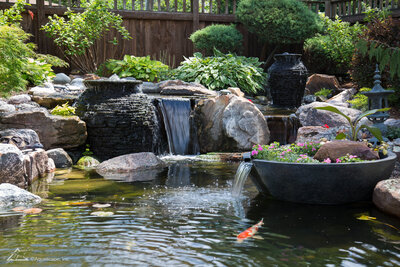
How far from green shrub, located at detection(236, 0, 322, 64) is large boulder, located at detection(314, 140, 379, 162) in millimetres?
8472

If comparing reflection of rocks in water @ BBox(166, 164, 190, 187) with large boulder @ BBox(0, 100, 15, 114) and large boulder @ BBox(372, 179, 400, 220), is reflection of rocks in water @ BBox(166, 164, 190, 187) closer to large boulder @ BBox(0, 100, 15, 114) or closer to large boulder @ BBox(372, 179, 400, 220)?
large boulder @ BBox(372, 179, 400, 220)

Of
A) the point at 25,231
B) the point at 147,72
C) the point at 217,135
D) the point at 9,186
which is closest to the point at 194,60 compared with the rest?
the point at 147,72

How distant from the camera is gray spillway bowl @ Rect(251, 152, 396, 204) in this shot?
4105mm

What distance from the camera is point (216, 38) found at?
12594mm

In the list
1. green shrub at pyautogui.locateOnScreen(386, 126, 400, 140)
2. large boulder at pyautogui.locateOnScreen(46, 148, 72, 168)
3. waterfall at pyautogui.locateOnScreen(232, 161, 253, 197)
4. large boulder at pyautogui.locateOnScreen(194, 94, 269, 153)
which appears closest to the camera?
waterfall at pyautogui.locateOnScreen(232, 161, 253, 197)

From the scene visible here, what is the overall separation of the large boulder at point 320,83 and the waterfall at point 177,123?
Result: 5.28m

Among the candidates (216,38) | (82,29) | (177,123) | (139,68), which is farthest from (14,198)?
(216,38)

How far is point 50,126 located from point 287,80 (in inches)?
229

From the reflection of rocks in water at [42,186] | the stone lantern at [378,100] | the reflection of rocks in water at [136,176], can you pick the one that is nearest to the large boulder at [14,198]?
the reflection of rocks in water at [42,186]

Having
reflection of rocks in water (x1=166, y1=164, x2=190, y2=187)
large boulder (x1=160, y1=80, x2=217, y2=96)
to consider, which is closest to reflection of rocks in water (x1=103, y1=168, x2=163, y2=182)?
reflection of rocks in water (x1=166, y1=164, x2=190, y2=187)

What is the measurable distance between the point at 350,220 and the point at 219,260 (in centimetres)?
149

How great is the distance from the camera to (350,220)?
384cm

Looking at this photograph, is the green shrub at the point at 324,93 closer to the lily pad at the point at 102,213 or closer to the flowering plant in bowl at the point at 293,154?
the flowering plant in bowl at the point at 293,154

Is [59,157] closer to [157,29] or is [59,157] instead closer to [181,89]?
[181,89]
